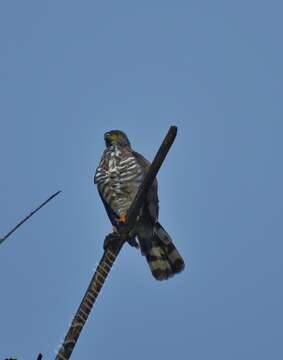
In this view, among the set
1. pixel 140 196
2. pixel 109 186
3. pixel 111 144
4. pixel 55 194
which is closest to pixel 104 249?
pixel 140 196

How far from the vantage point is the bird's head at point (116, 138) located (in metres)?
11.5

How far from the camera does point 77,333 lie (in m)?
4.94

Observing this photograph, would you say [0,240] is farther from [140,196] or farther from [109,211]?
[109,211]

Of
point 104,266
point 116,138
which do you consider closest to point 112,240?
point 104,266

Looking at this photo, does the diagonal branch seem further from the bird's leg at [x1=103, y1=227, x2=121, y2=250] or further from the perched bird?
the perched bird

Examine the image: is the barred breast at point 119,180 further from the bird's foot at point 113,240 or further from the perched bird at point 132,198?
the bird's foot at point 113,240

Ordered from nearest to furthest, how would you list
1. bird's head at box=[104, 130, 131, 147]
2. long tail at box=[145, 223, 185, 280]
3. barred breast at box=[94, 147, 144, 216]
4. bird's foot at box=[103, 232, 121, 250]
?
1. bird's foot at box=[103, 232, 121, 250]
2. long tail at box=[145, 223, 185, 280]
3. barred breast at box=[94, 147, 144, 216]
4. bird's head at box=[104, 130, 131, 147]

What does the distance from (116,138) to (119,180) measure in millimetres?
1431

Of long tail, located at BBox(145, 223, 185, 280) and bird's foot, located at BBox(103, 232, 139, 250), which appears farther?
long tail, located at BBox(145, 223, 185, 280)

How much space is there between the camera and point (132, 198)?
10.2m

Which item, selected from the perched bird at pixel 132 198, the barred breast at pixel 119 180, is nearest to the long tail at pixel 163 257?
the perched bird at pixel 132 198

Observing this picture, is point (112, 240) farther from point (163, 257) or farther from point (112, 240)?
point (163, 257)

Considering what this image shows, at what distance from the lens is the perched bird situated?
30.0 feet

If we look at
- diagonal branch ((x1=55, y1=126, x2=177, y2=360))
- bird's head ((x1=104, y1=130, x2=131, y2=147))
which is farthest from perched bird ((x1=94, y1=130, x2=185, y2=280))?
diagonal branch ((x1=55, y1=126, x2=177, y2=360))
